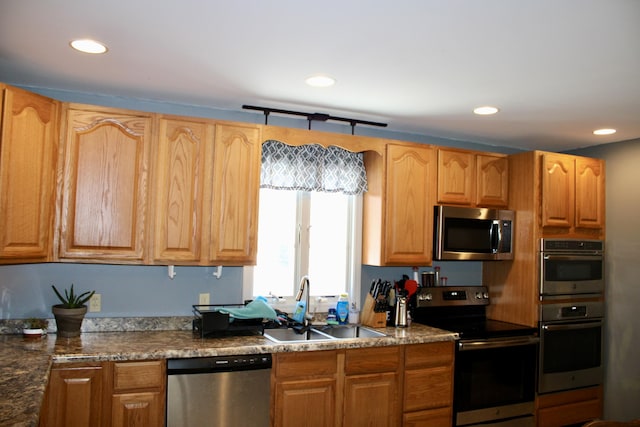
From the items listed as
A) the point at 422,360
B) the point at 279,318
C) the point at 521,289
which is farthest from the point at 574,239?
the point at 279,318

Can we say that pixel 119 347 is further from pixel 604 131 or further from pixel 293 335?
pixel 604 131

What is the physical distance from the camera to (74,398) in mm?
2465

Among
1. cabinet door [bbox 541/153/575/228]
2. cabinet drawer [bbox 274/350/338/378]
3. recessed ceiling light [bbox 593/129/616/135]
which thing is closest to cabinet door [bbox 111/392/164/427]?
cabinet drawer [bbox 274/350/338/378]

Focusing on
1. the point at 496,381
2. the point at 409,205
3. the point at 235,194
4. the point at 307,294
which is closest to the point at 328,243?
the point at 307,294

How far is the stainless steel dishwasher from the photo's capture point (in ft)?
8.61

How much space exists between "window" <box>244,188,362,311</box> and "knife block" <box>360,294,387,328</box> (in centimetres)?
23

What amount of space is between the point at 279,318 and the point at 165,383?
3.18ft

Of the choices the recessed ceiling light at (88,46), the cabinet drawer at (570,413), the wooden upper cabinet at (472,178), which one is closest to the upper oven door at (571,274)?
the wooden upper cabinet at (472,178)

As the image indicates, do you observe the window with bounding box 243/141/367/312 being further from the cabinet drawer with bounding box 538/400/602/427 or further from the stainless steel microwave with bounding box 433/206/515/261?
the cabinet drawer with bounding box 538/400/602/427

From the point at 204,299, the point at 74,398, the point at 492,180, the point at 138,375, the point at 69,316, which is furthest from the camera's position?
the point at 492,180

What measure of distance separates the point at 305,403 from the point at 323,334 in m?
0.49

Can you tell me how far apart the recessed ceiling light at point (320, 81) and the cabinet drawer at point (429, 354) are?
1.66 metres

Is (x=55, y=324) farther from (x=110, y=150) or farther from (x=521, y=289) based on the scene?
(x=521, y=289)

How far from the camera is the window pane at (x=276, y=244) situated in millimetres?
3545
